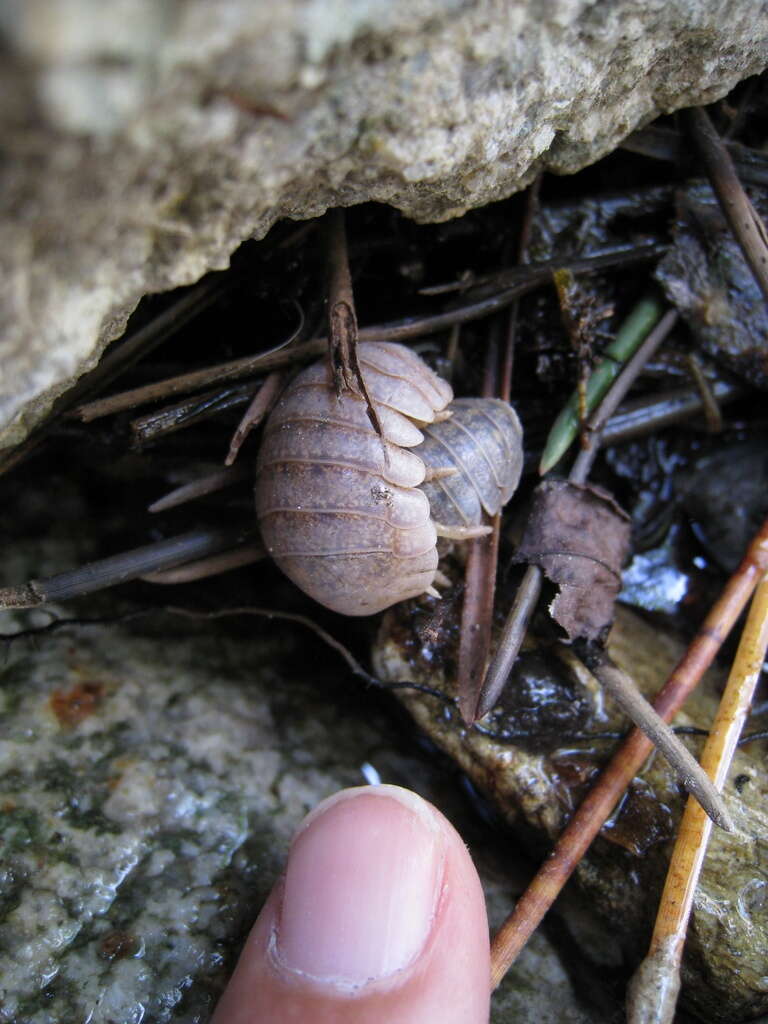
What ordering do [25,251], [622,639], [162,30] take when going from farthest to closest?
[622,639] → [25,251] → [162,30]

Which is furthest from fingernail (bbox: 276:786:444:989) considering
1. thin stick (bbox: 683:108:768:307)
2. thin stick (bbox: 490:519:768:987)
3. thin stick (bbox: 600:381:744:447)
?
thin stick (bbox: 683:108:768:307)

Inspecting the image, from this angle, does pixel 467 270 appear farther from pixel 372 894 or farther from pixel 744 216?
pixel 372 894

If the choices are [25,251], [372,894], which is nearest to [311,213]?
[25,251]

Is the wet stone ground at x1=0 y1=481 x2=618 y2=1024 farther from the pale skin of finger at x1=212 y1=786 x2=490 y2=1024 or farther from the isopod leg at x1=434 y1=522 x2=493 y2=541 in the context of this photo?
the isopod leg at x1=434 y1=522 x2=493 y2=541

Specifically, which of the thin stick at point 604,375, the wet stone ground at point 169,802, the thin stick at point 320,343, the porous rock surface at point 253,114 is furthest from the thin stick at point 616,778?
the porous rock surface at point 253,114

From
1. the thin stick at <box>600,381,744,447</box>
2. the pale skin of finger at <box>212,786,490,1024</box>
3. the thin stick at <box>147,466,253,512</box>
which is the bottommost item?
the pale skin of finger at <box>212,786,490,1024</box>
